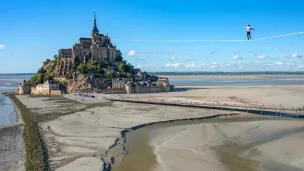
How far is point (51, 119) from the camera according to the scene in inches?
1258

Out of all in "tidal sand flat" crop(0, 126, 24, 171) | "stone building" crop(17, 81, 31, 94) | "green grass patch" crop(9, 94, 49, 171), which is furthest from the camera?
"stone building" crop(17, 81, 31, 94)

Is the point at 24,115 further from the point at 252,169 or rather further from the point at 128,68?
the point at 128,68

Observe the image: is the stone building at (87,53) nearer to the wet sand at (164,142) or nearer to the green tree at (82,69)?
the green tree at (82,69)

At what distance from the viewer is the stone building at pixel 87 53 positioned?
260ft

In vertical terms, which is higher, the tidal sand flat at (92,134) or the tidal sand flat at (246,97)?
the tidal sand flat at (246,97)

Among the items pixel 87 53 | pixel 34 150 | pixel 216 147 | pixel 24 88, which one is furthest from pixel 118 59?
pixel 216 147

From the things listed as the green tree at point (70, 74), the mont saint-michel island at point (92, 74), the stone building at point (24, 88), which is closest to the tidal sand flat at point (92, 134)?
the mont saint-michel island at point (92, 74)

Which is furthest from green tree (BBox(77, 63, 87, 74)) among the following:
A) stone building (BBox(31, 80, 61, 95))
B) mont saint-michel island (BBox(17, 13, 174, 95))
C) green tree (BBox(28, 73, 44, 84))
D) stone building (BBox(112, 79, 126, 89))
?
green tree (BBox(28, 73, 44, 84))

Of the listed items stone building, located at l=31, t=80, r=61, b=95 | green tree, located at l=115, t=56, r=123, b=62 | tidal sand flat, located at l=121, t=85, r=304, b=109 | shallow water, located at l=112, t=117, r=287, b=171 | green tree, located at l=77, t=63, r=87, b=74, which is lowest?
shallow water, located at l=112, t=117, r=287, b=171

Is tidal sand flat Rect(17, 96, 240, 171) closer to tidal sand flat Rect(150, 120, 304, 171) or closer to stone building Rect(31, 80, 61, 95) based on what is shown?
tidal sand flat Rect(150, 120, 304, 171)

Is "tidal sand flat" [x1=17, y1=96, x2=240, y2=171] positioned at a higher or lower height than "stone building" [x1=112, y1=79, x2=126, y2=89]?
lower

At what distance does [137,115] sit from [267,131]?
14664mm

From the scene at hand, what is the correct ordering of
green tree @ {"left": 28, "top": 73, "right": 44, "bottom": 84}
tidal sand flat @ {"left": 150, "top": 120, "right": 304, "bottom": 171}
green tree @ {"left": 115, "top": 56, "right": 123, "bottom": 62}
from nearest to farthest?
tidal sand flat @ {"left": 150, "top": 120, "right": 304, "bottom": 171}, green tree @ {"left": 28, "top": 73, "right": 44, "bottom": 84}, green tree @ {"left": 115, "top": 56, "right": 123, "bottom": 62}

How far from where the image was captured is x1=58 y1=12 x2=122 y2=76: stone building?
7925cm
